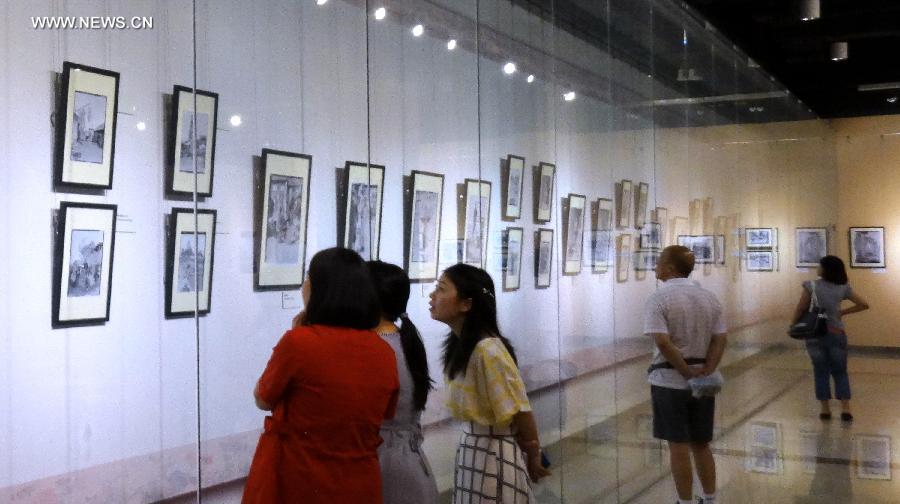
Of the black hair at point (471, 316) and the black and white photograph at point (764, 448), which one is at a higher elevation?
the black hair at point (471, 316)

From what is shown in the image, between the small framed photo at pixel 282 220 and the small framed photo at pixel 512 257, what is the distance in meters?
2.09

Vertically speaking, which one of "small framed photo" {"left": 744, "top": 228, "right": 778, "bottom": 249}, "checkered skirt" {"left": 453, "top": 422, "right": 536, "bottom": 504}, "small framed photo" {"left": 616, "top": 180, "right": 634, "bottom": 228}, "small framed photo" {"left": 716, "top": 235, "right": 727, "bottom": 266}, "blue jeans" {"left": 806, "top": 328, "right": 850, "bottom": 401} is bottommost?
"blue jeans" {"left": 806, "top": 328, "right": 850, "bottom": 401}

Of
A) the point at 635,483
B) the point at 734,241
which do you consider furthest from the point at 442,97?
the point at 734,241

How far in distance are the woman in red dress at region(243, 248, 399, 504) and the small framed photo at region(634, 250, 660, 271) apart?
4.85 meters

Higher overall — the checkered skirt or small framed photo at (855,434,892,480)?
the checkered skirt

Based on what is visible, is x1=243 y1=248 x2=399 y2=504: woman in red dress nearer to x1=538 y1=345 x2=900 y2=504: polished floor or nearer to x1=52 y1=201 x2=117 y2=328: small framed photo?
x1=52 y1=201 x2=117 y2=328: small framed photo

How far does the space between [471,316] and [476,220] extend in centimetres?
170

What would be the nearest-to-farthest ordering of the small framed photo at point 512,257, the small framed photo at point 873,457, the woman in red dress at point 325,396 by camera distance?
the woman in red dress at point 325,396 → the small framed photo at point 512,257 → the small framed photo at point 873,457

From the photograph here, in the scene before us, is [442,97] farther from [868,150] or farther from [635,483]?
[868,150]

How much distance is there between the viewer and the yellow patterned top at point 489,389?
3.82 metres

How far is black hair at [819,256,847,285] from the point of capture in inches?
444

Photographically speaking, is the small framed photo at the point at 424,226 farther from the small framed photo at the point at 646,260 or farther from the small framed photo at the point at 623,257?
the small framed photo at the point at 646,260

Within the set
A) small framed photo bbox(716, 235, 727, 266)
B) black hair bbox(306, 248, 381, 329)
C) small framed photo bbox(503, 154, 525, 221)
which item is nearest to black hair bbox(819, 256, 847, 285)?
small framed photo bbox(716, 235, 727, 266)

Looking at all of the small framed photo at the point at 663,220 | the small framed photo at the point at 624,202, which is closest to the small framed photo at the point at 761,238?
the small framed photo at the point at 663,220
